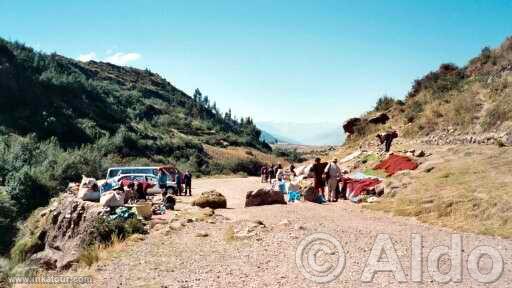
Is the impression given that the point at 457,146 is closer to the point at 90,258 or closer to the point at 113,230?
the point at 113,230

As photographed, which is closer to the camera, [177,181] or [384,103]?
[177,181]

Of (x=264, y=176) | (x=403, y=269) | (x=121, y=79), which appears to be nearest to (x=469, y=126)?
(x=264, y=176)

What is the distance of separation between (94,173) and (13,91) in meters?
28.7

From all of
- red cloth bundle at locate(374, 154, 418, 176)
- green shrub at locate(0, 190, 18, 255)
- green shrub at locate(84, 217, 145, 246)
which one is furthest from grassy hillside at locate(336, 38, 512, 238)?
green shrub at locate(0, 190, 18, 255)

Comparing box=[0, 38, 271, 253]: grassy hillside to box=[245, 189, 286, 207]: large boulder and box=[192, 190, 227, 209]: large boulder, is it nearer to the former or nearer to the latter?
box=[192, 190, 227, 209]: large boulder

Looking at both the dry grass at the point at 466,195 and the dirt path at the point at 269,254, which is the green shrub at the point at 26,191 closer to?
the dirt path at the point at 269,254

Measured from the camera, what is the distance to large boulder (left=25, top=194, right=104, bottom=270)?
18.1 meters

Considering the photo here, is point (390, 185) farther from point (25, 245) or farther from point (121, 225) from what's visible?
point (25, 245)

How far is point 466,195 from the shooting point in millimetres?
16797

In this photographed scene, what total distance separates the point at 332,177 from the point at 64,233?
11.3 metres

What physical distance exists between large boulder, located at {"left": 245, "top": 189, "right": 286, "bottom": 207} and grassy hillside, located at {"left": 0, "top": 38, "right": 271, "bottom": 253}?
40.0 ft

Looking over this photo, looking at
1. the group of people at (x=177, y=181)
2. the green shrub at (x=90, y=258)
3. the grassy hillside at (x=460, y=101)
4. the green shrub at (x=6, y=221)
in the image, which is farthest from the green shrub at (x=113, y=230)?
the grassy hillside at (x=460, y=101)

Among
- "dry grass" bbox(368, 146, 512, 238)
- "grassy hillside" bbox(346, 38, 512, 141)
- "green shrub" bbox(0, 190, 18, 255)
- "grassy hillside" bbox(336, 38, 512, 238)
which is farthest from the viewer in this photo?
"grassy hillside" bbox(346, 38, 512, 141)

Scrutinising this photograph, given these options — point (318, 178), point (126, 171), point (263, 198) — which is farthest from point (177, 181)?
point (318, 178)
